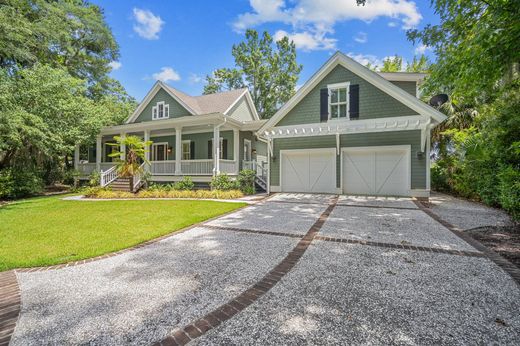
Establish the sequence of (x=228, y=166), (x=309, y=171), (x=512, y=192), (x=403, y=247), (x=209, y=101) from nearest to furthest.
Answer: (x=403, y=247) < (x=512, y=192) < (x=309, y=171) < (x=228, y=166) < (x=209, y=101)

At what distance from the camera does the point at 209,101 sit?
18.0 metres

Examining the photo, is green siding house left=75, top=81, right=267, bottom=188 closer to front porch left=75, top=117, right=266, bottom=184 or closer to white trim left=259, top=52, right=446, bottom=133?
front porch left=75, top=117, right=266, bottom=184

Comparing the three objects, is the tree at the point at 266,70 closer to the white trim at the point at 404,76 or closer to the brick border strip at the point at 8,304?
the white trim at the point at 404,76

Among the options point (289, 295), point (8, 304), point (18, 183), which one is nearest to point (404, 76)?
point (289, 295)

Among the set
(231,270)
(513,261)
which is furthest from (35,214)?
(513,261)

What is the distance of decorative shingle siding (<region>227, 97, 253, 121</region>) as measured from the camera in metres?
17.1

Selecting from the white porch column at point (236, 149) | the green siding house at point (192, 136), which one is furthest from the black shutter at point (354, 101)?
the white porch column at point (236, 149)

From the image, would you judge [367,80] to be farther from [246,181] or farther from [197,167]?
[197,167]

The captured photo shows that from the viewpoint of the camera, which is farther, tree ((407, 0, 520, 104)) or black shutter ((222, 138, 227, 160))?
black shutter ((222, 138, 227, 160))

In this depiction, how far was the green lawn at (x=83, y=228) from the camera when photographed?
4.30m

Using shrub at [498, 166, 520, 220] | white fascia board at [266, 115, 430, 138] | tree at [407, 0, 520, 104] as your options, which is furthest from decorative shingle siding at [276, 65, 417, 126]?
shrub at [498, 166, 520, 220]

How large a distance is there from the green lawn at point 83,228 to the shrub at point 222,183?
3.16m

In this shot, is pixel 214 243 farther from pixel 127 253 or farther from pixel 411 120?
pixel 411 120

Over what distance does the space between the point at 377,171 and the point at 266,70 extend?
2205 centimetres
